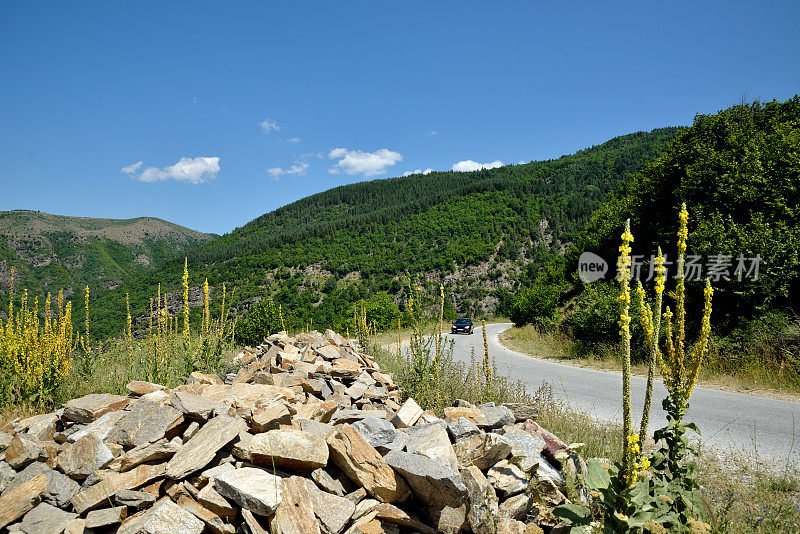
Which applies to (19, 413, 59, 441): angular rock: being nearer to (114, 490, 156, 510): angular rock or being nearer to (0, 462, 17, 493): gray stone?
(0, 462, 17, 493): gray stone

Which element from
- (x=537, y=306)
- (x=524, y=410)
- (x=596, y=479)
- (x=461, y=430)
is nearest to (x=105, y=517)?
(x=461, y=430)

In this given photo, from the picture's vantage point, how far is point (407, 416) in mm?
4336

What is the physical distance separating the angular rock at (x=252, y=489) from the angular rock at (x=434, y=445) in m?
1.18

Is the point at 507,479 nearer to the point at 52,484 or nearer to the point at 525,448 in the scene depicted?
the point at 525,448

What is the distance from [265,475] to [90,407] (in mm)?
2544

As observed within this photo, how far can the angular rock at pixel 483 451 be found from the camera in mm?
3404

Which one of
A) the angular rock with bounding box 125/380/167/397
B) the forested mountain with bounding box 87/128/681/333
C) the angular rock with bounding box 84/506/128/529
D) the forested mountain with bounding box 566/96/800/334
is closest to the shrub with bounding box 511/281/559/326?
the forested mountain with bounding box 566/96/800/334

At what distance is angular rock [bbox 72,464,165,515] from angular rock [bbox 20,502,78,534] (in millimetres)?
92

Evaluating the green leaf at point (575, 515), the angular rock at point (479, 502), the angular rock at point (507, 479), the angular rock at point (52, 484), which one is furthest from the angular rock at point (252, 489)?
the green leaf at point (575, 515)

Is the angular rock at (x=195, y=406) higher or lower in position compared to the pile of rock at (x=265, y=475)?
higher

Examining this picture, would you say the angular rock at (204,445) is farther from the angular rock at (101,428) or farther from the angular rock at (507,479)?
the angular rock at (507,479)

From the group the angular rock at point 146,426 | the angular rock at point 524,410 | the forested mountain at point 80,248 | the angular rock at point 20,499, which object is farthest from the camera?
the forested mountain at point 80,248

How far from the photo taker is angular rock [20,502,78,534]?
9.41 feet

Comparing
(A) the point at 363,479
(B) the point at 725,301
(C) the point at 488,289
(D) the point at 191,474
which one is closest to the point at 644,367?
(B) the point at 725,301
